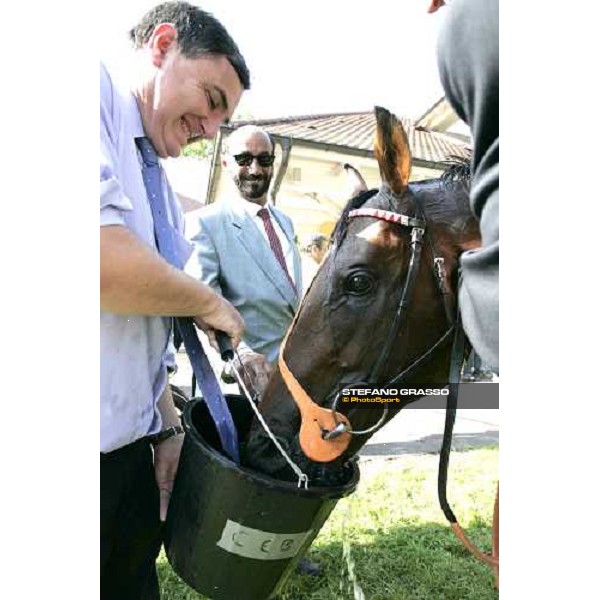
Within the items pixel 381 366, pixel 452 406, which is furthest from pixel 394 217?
pixel 452 406

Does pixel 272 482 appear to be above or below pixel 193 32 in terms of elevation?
below

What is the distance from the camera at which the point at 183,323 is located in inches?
65.2

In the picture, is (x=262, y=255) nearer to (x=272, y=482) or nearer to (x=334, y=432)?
(x=334, y=432)

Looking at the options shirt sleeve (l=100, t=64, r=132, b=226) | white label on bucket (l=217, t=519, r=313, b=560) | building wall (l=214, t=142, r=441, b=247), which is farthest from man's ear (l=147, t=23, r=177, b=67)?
building wall (l=214, t=142, r=441, b=247)

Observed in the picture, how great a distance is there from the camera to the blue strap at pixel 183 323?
1639 mm

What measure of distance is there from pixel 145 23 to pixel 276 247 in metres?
1.51

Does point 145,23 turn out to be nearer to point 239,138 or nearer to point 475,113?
point 475,113

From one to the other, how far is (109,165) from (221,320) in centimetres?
47

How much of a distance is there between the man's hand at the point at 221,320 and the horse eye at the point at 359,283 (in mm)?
312

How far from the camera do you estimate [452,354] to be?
1.67m

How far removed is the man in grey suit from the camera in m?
2.86

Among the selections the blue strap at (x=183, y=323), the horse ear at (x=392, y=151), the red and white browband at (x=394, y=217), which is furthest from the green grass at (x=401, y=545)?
the horse ear at (x=392, y=151)

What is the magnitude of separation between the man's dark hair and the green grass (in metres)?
1.76
